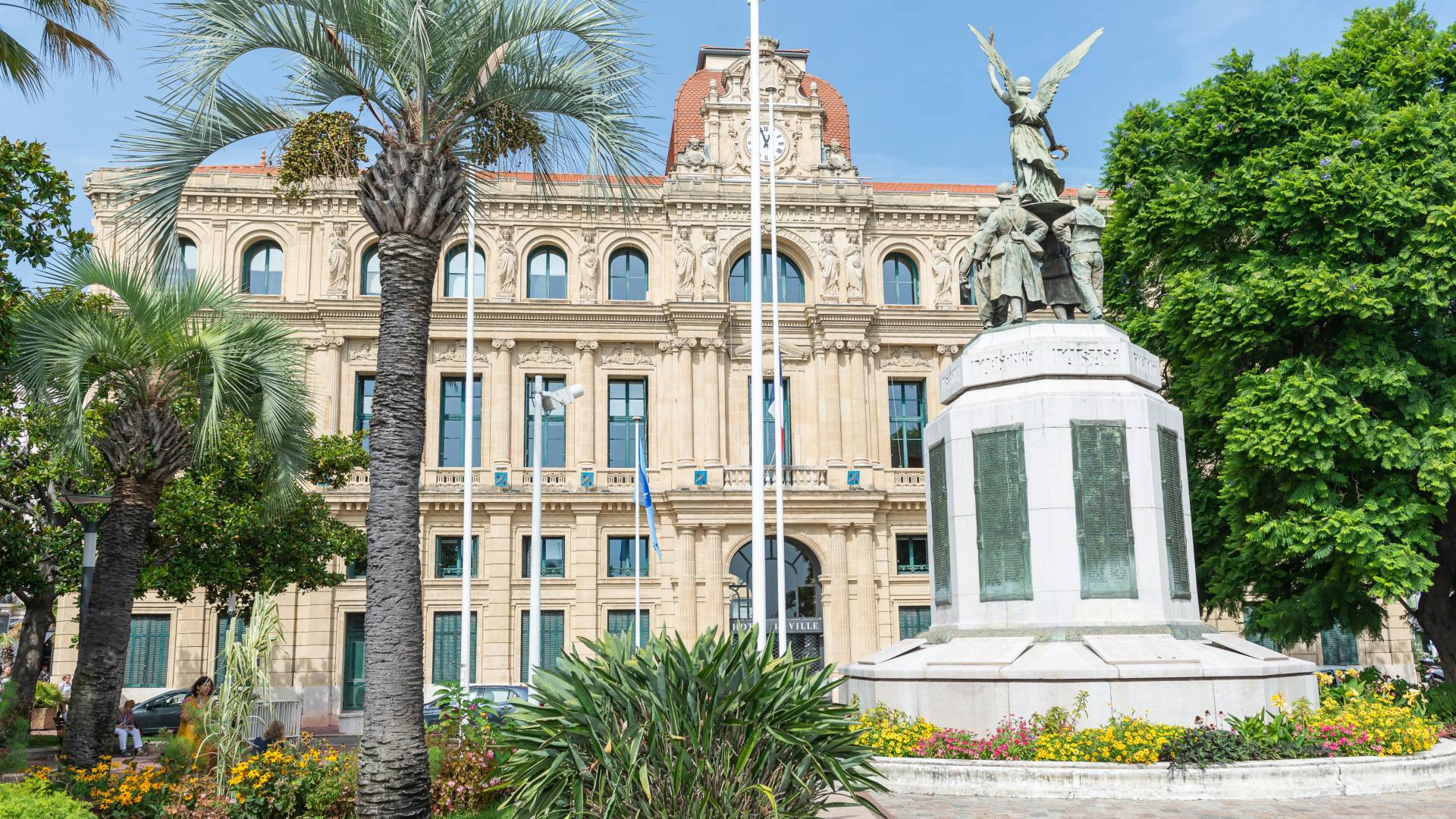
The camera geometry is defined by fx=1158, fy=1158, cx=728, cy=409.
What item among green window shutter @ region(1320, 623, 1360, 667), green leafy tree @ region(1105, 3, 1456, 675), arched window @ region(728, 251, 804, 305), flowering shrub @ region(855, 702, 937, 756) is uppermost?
arched window @ region(728, 251, 804, 305)

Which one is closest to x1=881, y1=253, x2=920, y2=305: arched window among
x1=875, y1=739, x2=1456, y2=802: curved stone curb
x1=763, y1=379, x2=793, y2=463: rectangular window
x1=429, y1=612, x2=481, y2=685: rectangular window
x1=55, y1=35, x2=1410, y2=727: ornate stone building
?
x1=55, y1=35, x2=1410, y2=727: ornate stone building

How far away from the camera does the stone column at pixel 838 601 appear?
40.4m

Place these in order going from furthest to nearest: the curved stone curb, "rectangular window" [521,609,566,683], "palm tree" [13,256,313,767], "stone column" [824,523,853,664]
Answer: "stone column" [824,523,853,664]
"rectangular window" [521,609,566,683]
"palm tree" [13,256,313,767]
the curved stone curb

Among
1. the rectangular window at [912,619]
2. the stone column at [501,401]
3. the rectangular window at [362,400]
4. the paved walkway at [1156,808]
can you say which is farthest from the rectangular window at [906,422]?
the paved walkway at [1156,808]

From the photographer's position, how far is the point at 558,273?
43.3 metres

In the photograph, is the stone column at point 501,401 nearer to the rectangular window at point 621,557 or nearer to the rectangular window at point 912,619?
the rectangular window at point 621,557

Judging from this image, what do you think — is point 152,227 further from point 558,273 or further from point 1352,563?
point 558,273

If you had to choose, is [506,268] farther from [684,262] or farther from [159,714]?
[159,714]

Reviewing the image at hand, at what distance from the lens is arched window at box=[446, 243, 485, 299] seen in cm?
4262

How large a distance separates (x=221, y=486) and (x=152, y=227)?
59.1ft

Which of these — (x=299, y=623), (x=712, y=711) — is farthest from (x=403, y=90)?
(x=299, y=623)

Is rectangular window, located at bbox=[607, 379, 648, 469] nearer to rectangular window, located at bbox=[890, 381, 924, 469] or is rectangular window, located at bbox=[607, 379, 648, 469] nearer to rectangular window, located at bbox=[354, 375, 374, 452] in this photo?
rectangular window, located at bbox=[354, 375, 374, 452]

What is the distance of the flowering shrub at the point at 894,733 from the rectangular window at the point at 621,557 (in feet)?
91.5

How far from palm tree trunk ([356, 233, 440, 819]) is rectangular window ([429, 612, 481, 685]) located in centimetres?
2980
